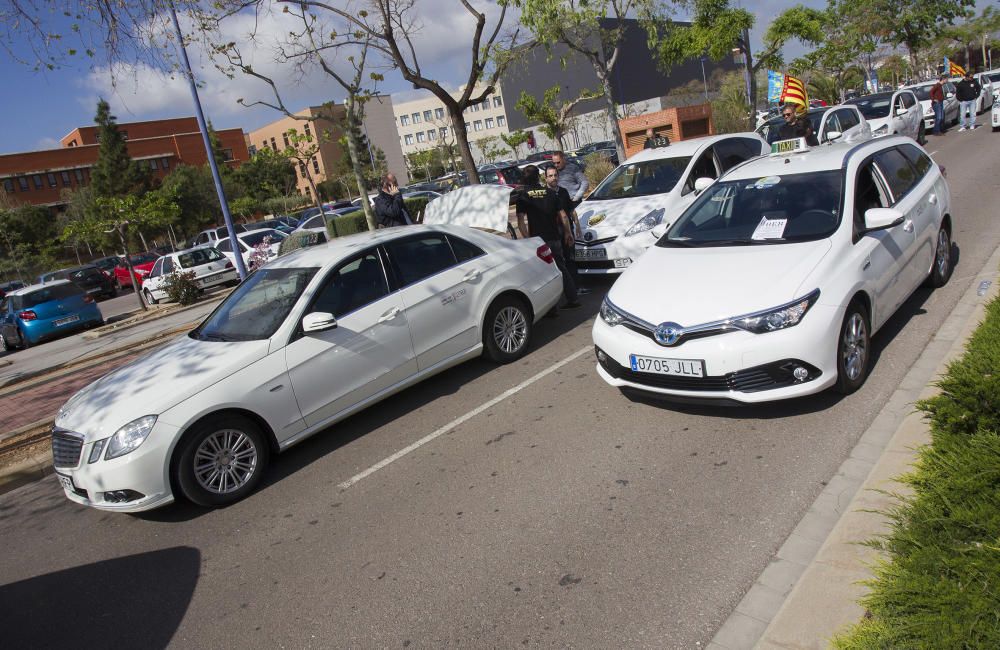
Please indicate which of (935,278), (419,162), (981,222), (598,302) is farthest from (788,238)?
(419,162)

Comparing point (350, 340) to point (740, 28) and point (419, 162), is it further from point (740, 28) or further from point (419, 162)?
point (419, 162)

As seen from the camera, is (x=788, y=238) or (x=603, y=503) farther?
(x=788, y=238)

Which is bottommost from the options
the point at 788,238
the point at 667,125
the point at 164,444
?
the point at 164,444

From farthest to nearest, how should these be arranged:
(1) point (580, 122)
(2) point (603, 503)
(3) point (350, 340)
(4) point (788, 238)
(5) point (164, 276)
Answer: (1) point (580, 122), (5) point (164, 276), (3) point (350, 340), (4) point (788, 238), (2) point (603, 503)

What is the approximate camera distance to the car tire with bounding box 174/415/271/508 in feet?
16.8

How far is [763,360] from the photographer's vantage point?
4598mm

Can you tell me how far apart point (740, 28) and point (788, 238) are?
2007 centimetres

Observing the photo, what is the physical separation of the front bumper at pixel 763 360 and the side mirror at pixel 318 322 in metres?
2.52

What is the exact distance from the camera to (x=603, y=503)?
429 centimetres

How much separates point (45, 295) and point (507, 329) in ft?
56.0

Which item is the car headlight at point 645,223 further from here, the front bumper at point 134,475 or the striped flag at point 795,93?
the striped flag at point 795,93

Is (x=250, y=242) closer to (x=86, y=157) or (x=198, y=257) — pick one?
(x=198, y=257)

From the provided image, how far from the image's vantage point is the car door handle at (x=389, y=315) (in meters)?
6.23

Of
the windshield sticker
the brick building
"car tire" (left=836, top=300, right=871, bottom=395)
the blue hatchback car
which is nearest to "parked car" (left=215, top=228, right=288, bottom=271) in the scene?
the blue hatchback car
